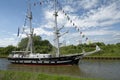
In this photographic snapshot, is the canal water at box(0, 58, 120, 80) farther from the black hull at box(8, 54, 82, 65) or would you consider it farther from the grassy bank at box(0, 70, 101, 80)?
the grassy bank at box(0, 70, 101, 80)

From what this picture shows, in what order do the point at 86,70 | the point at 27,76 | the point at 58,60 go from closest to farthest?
the point at 27,76, the point at 86,70, the point at 58,60

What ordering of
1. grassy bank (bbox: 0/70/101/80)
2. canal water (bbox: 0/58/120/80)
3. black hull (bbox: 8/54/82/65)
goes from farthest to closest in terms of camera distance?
black hull (bbox: 8/54/82/65), canal water (bbox: 0/58/120/80), grassy bank (bbox: 0/70/101/80)

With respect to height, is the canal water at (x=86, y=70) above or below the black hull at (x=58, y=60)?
below

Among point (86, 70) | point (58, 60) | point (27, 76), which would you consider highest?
point (58, 60)

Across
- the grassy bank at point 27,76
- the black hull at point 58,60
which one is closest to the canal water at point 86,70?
the black hull at point 58,60

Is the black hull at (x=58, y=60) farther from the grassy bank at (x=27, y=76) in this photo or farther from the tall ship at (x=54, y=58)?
the grassy bank at (x=27, y=76)

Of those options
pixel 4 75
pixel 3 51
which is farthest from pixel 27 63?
pixel 3 51

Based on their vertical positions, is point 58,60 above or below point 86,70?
above

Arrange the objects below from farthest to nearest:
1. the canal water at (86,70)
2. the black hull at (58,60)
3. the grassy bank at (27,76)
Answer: the black hull at (58,60), the canal water at (86,70), the grassy bank at (27,76)

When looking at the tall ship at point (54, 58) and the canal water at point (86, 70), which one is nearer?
the canal water at point (86, 70)

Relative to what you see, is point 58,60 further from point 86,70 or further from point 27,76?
point 27,76

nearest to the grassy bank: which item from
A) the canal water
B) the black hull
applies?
the canal water

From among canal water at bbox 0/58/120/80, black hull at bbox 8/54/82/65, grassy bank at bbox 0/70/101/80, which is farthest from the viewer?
black hull at bbox 8/54/82/65

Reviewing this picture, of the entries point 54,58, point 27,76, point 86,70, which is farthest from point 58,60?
point 27,76
